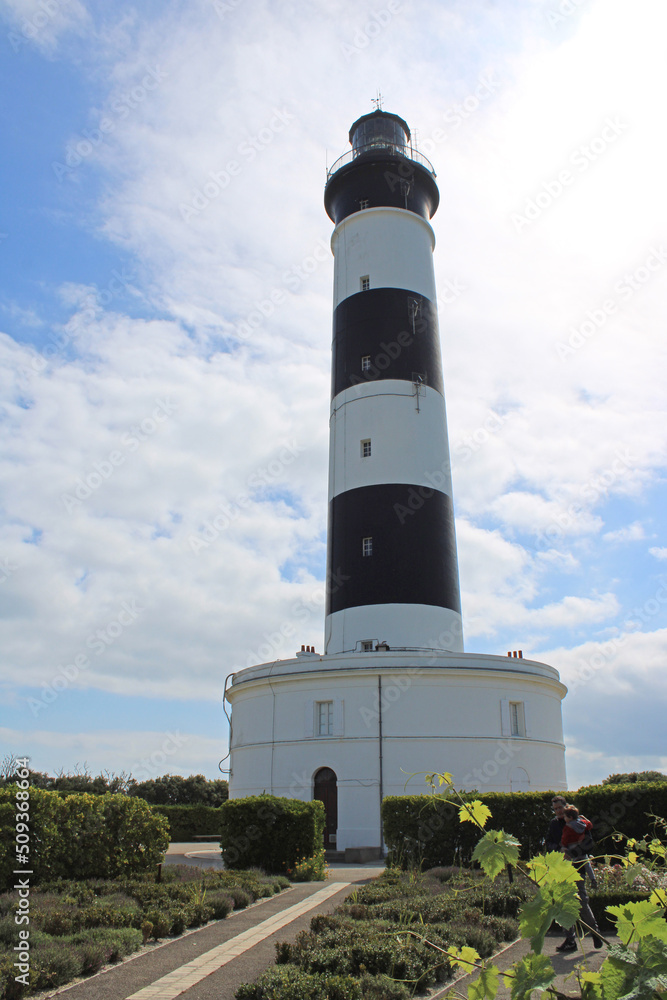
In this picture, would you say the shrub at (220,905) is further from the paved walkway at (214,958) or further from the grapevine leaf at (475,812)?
the grapevine leaf at (475,812)

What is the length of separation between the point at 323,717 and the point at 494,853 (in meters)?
17.0

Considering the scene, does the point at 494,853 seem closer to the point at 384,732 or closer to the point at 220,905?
the point at 220,905

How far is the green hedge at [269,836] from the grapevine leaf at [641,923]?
42.2ft

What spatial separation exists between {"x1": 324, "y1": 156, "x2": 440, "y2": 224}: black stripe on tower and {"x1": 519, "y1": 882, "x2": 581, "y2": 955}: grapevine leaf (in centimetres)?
2631

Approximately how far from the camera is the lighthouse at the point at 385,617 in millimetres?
18188

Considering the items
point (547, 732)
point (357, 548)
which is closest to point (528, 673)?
point (547, 732)

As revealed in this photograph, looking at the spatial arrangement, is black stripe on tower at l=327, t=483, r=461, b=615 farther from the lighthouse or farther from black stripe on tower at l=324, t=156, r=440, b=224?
black stripe on tower at l=324, t=156, r=440, b=224

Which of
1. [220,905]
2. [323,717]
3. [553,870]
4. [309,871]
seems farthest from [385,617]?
[553,870]

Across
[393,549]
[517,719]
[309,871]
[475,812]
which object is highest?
[393,549]

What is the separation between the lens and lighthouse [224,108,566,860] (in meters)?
18.2

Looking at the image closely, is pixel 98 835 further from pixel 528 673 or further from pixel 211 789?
pixel 211 789

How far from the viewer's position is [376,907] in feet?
27.9

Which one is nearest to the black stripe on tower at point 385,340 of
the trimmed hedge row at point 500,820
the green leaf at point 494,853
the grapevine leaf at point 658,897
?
the trimmed hedge row at point 500,820

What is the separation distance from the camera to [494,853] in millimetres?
2486
